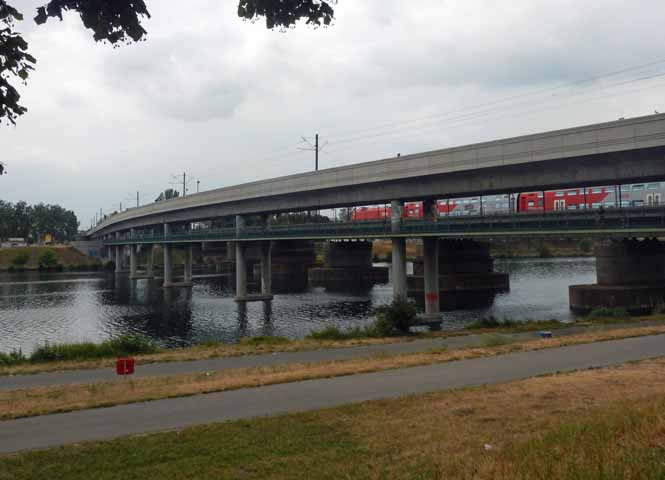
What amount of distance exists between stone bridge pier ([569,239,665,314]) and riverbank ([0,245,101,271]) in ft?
404

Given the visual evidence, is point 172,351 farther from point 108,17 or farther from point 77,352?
point 108,17

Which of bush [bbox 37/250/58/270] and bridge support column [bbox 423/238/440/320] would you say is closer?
bridge support column [bbox 423/238/440/320]

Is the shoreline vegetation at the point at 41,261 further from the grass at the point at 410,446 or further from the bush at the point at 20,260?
the grass at the point at 410,446

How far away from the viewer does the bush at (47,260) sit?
13288cm

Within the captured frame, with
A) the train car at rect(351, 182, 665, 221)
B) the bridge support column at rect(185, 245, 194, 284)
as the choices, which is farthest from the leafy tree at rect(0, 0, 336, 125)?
the bridge support column at rect(185, 245, 194, 284)

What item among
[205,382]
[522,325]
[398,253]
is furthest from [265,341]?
[398,253]

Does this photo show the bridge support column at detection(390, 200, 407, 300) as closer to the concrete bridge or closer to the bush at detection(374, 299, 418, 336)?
the concrete bridge

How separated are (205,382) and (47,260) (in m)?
136

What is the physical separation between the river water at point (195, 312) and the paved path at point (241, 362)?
1576 cm

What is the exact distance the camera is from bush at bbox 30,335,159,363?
2309cm

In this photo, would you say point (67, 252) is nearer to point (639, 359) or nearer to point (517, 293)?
point (517, 293)

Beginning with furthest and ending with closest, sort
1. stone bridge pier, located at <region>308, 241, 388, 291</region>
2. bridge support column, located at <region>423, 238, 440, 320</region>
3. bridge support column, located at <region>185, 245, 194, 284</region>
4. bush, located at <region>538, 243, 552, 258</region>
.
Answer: bush, located at <region>538, 243, 552, 258</region>
stone bridge pier, located at <region>308, 241, 388, 291</region>
bridge support column, located at <region>185, 245, 194, 284</region>
bridge support column, located at <region>423, 238, 440, 320</region>

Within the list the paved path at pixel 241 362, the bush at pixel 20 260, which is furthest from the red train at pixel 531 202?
the bush at pixel 20 260

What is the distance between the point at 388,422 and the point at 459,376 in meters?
5.16
